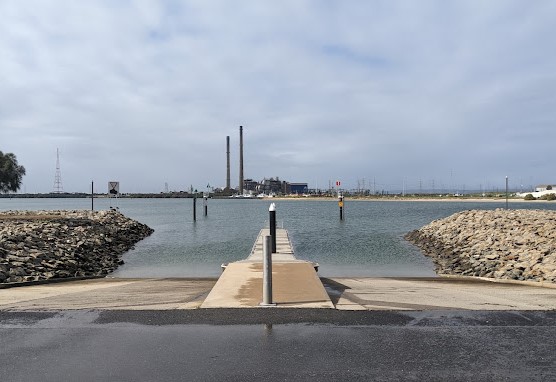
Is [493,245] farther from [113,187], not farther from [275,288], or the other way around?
[113,187]

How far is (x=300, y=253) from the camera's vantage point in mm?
25578

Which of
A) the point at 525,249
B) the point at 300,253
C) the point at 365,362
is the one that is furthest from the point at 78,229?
the point at 365,362

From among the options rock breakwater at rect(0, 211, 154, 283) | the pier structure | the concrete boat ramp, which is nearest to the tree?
rock breakwater at rect(0, 211, 154, 283)

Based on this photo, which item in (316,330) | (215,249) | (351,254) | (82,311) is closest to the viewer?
(316,330)

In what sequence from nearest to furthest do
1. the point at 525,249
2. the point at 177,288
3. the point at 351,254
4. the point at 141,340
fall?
the point at 141,340, the point at 177,288, the point at 525,249, the point at 351,254

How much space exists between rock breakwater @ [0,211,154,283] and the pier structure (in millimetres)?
7175

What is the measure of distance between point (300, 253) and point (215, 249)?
5.40 metres

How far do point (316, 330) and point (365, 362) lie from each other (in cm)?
132

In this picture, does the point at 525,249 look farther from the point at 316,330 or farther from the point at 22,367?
the point at 22,367

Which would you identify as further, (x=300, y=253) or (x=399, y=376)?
(x=300, y=253)

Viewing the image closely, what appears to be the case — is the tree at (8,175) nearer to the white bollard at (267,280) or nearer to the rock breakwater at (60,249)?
the rock breakwater at (60,249)

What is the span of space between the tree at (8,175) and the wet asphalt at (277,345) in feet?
273

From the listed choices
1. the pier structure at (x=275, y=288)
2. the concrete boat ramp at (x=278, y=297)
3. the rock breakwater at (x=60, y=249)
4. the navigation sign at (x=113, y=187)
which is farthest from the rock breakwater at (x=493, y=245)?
the navigation sign at (x=113, y=187)

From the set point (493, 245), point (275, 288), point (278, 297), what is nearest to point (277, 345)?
point (278, 297)
